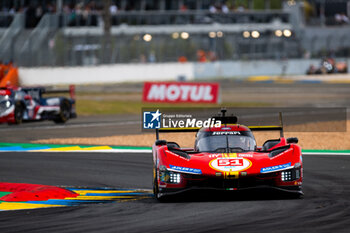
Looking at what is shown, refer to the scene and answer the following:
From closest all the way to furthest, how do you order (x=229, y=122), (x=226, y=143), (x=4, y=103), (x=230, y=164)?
(x=230, y=164)
(x=226, y=143)
(x=229, y=122)
(x=4, y=103)

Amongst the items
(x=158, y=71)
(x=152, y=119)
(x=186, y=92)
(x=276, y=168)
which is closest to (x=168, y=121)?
(x=152, y=119)

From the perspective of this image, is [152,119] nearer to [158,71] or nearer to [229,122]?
[229,122]

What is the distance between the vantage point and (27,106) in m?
25.3

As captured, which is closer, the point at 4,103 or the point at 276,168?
the point at 276,168

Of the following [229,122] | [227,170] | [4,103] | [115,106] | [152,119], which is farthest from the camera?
[115,106]

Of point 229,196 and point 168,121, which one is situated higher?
point 168,121

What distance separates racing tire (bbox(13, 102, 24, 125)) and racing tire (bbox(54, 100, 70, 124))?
1287mm

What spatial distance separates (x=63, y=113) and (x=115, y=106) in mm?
7781

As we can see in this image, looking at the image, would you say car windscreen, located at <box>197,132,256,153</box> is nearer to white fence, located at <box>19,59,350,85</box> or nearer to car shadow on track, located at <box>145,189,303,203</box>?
car shadow on track, located at <box>145,189,303,203</box>

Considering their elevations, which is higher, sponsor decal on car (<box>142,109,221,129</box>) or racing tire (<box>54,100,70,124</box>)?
sponsor decal on car (<box>142,109,221,129</box>)

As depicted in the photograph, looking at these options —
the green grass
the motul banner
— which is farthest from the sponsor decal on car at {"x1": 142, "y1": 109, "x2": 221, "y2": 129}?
the motul banner

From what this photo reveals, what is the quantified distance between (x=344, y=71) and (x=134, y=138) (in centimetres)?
3910

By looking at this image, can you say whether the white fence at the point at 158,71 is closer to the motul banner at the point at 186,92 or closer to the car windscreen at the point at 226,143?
the motul banner at the point at 186,92

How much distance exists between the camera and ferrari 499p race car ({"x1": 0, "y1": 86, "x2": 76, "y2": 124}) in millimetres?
24812
